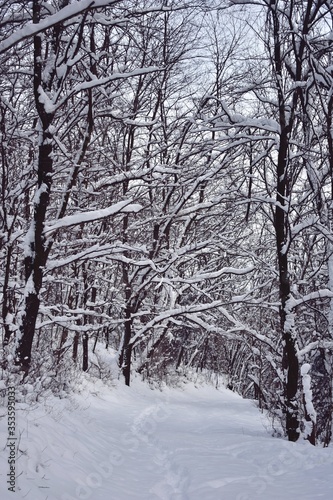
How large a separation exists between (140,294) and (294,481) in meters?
9.67

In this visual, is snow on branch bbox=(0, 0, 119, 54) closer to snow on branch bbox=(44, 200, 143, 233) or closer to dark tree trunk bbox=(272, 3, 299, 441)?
snow on branch bbox=(44, 200, 143, 233)

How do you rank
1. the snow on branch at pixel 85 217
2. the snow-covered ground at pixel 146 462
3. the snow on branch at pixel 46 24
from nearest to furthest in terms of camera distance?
1. the snow on branch at pixel 46 24
2. the snow-covered ground at pixel 146 462
3. the snow on branch at pixel 85 217

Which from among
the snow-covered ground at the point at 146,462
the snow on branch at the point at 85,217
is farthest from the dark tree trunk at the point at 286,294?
the snow on branch at the point at 85,217

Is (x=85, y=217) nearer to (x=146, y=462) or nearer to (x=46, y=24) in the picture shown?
(x=46, y=24)

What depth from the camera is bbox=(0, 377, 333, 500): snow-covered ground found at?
391 centimetres

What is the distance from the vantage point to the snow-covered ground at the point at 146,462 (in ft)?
12.8

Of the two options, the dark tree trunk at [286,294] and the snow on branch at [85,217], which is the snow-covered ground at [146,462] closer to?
the dark tree trunk at [286,294]

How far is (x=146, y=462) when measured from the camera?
5.57 m

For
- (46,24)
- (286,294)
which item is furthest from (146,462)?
(46,24)

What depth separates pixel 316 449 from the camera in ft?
18.0

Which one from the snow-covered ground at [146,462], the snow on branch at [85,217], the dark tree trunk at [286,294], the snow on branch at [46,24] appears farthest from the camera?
the dark tree trunk at [286,294]

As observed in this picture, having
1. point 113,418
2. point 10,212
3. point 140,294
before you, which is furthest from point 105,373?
point 10,212

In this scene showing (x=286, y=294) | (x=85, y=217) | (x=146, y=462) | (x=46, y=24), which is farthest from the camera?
(x=286, y=294)

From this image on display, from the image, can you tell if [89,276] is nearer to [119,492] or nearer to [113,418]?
[113,418]
